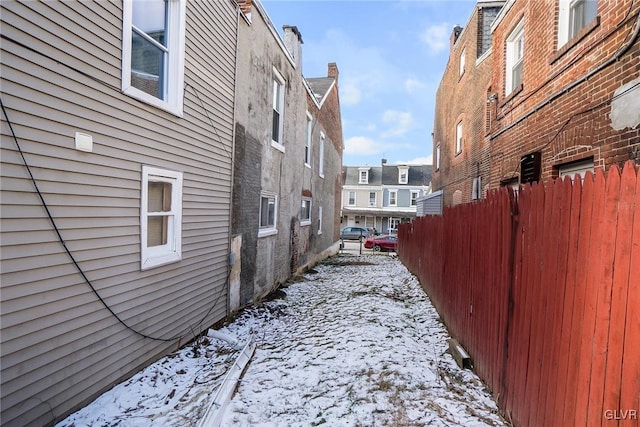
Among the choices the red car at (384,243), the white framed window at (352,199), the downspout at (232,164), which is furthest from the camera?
the white framed window at (352,199)

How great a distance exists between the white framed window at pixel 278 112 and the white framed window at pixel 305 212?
359 cm

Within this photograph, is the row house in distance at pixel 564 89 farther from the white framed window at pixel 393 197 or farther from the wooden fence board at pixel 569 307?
the white framed window at pixel 393 197

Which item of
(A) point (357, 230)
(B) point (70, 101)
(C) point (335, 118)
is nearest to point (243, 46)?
(B) point (70, 101)

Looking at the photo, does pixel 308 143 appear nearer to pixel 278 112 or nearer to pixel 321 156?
pixel 321 156

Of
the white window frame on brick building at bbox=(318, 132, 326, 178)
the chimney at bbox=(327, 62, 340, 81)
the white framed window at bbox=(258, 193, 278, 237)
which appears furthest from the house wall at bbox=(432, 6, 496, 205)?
the white framed window at bbox=(258, 193, 278, 237)

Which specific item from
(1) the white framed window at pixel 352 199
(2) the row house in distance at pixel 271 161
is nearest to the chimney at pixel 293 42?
(2) the row house in distance at pixel 271 161

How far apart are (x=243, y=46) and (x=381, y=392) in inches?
248

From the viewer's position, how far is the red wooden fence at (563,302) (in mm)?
1876

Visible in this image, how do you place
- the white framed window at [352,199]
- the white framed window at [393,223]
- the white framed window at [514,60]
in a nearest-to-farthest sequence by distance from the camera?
the white framed window at [514,60], the white framed window at [393,223], the white framed window at [352,199]

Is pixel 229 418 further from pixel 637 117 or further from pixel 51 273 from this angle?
pixel 637 117

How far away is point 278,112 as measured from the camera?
925 centimetres

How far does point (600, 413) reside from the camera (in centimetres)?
197

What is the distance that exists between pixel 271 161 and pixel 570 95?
602 centimetres

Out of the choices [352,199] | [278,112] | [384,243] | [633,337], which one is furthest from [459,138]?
[352,199]
